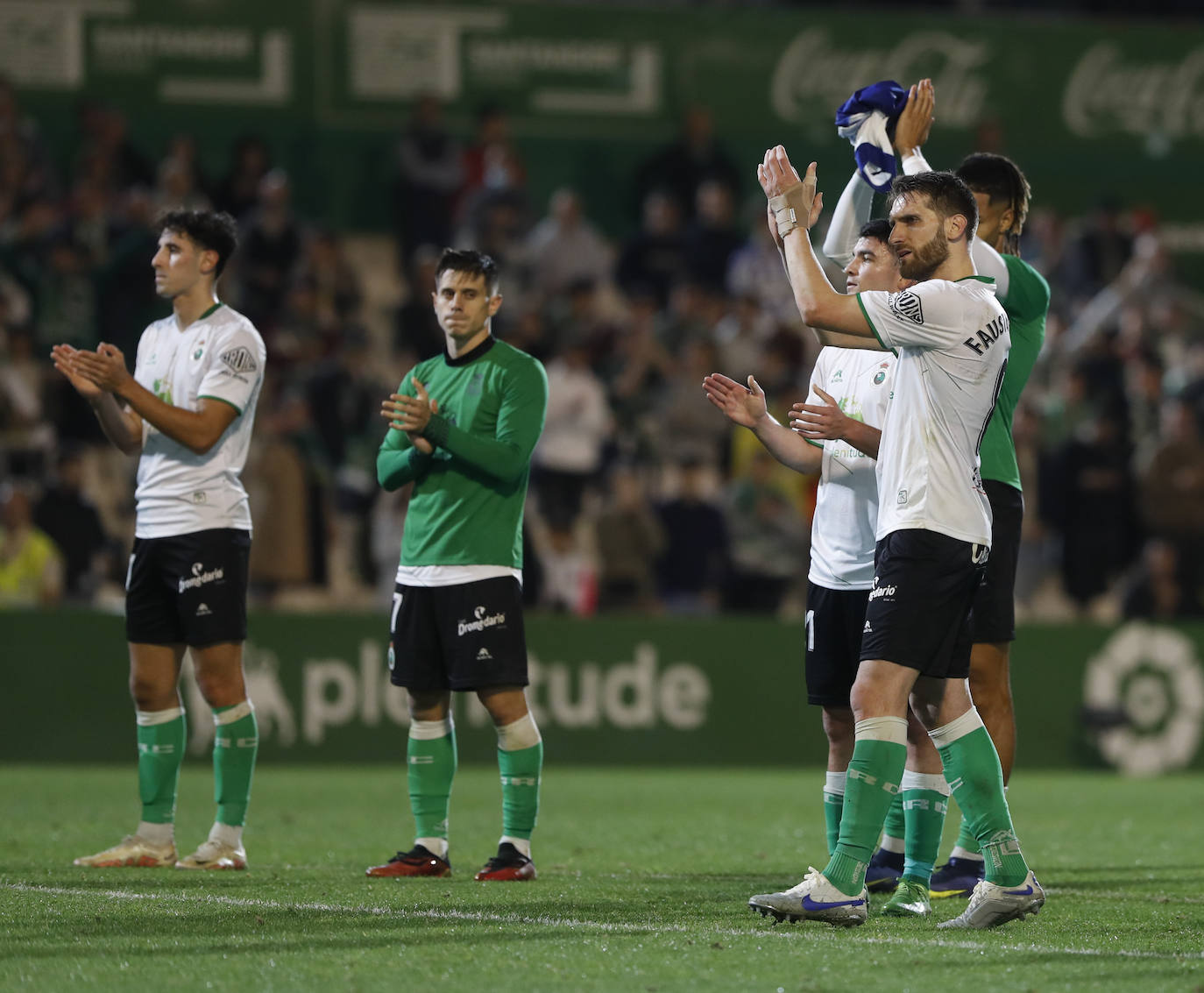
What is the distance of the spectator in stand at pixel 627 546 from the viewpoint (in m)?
15.2

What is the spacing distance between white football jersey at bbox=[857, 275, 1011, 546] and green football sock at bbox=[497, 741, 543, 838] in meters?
2.10

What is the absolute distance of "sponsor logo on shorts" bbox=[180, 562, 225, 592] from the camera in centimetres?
772

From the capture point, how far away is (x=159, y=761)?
7848 millimetres

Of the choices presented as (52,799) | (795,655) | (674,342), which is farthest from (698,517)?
(52,799)

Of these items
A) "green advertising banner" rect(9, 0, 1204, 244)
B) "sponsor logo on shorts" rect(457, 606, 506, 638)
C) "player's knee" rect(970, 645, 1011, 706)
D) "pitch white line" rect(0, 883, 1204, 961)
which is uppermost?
"green advertising banner" rect(9, 0, 1204, 244)

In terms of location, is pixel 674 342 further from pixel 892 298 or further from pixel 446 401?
pixel 892 298

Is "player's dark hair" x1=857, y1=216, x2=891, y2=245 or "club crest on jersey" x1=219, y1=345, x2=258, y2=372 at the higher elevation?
"player's dark hair" x1=857, y1=216, x2=891, y2=245

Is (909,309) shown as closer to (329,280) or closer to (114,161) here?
(329,280)

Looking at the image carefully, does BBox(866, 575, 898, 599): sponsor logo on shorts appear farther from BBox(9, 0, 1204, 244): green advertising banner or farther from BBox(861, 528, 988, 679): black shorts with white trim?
BBox(9, 0, 1204, 244): green advertising banner

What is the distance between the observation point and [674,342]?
17547 millimetres

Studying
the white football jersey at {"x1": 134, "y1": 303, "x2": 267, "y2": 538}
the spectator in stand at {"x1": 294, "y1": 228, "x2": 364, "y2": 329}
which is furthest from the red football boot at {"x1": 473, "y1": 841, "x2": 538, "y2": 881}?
the spectator in stand at {"x1": 294, "y1": 228, "x2": 364, "y2": 329}

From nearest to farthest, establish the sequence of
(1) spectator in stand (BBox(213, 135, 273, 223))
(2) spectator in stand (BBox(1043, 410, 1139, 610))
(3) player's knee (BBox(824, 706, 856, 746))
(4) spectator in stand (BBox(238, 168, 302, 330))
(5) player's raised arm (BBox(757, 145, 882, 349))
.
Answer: (5) player's raised arm (BBox(757, 145, 882, 349))
(3) player's knee (BBox(824, 706, 856, 746))
(2) spectator in stand (BBox(1043, 410, 1139, 610))
(4) spectator in stand (BBox(238, 168, 302, 330))
(1) spectator in stand (BBox(213, 135, 273, 223))

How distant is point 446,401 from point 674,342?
10007 mm

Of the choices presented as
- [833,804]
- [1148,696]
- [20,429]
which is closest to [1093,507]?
[1148,696]
